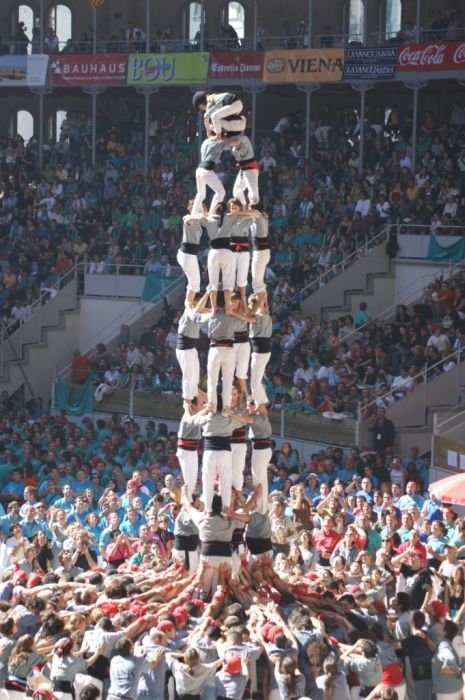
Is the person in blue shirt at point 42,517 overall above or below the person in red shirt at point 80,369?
below

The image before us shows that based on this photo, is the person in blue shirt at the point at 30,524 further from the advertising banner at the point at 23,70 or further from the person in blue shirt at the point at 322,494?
the advertising banner at the point at 23,70

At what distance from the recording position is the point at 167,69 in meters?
37.2

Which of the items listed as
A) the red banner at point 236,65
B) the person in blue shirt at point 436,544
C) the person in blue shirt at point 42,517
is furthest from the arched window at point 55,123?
the person in blue shirt at point 436,544

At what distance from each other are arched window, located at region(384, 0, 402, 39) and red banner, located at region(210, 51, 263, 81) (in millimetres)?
4418

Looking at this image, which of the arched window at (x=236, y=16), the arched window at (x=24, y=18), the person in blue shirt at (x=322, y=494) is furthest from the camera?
the arched window at (x=24, y=18)

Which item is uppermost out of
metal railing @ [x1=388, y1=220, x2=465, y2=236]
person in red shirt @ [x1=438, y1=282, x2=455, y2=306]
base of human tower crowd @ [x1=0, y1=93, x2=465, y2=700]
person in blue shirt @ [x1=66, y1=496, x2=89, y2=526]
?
metal railing @ [x1=388, y1=220, x2=465, y2=236]

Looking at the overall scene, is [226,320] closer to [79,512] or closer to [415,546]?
[415,546]

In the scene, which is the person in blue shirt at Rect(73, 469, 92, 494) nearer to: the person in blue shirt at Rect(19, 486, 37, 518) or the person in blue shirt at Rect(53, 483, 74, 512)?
the person in blue shirt at Rect(19, 486, 37, 518)

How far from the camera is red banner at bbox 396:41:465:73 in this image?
34094mm

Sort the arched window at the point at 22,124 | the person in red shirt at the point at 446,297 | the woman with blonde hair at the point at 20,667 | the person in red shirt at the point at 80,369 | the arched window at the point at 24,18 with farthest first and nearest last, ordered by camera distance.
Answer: the arched window at the point at 22,124
the arched window at the point at 24,18
the person in red shirt at the point at 80,369
the person in red shirt at the point at 446,297
the woman with blonde hair at the point at 20,667

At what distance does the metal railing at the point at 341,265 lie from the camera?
33.1 metres

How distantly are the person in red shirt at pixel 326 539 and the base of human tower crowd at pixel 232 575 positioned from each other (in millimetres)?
23

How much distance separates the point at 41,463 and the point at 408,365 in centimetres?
667

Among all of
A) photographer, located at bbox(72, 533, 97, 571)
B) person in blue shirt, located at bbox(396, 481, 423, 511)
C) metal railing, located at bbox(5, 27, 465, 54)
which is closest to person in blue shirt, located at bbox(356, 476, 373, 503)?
person in blue shirt, located at bbox(396, 481, 423, 511)
